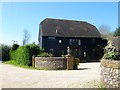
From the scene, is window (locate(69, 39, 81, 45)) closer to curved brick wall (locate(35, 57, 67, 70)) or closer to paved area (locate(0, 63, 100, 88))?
curved brick wall (locate(35, 57, 67, 70))

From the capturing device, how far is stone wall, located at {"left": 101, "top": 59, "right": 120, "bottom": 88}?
34.7 feet

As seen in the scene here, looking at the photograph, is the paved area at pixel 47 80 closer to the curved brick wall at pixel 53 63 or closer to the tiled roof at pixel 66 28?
the curved brick wall at pixel 53 63

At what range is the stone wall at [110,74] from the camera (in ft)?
34.7

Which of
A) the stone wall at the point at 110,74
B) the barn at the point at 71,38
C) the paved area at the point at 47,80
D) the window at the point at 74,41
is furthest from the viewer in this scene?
the window at the point at 74,41

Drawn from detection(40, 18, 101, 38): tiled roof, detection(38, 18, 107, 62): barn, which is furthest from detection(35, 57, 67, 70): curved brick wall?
detection(40, 18, 101, 38): tiled roof

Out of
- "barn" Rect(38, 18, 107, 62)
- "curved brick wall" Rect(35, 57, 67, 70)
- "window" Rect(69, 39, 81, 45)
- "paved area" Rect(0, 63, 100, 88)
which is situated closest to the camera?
"paved area" Rect(0, 63, 100, 88)

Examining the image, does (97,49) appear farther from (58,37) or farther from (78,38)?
(58,37)

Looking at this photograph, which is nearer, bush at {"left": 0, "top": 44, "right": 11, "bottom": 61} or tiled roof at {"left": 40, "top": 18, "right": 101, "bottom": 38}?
tiled roof at {"left": 40, "top": 18, "right": 101, "bottom": 38}

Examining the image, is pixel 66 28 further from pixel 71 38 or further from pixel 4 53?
pixel 4 53

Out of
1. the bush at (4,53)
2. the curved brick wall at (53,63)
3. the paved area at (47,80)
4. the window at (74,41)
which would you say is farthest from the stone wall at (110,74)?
the bush at (4,53)

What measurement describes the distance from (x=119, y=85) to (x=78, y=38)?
4108cm

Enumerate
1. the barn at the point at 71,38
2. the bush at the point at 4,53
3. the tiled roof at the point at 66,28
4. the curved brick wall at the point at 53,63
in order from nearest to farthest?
the curved brick wall at the point at 53,63
the barn at the point at 71,38
the tiled roof at the point at 66,28
the bush at the point at 4,53

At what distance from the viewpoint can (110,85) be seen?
11094 millimetres

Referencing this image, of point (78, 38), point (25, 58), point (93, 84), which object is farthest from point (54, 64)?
point (78, 38)
